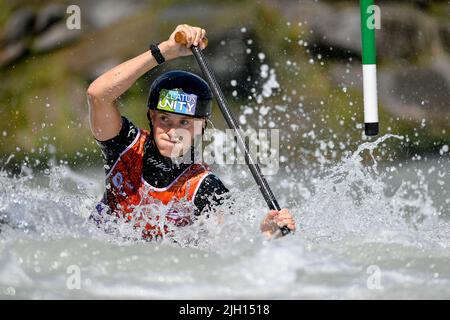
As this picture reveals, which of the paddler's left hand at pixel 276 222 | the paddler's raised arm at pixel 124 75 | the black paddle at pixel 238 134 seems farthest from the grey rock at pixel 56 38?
the paddler's left hand at pixel 276 222

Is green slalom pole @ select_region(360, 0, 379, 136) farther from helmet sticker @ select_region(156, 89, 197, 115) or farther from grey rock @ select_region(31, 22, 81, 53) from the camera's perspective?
grey rock @ select_region(31, 22, 81, 53)

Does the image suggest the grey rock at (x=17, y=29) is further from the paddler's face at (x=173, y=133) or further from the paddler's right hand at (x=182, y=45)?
the paddler's right hand at (x=182, y=45)

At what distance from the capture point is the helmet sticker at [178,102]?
11.6ft

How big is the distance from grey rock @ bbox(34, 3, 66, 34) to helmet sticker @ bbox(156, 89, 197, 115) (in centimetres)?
457

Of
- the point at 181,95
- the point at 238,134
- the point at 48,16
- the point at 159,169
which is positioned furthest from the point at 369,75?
the point at 48,16

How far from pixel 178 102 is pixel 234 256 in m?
0.72

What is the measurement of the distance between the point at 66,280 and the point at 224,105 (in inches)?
39.2

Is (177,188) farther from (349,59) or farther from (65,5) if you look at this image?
(65,5)

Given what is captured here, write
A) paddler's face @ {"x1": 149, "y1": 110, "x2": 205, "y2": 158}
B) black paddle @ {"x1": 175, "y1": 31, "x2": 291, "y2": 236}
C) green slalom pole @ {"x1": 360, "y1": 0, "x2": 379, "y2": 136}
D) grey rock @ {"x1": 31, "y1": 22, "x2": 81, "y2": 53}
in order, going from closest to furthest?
black paddle @ {"x1": 175, "y1": 31, "x2": 291, "y2": 236} < paddler's face @ {"x1": 149, "y1": 110, "x2": 205, "y2": 158} < green slalom pole @ {"x1": 360, "y1": 0, "x2": 379, "y2": 136} < grey rock @ {"x1": 31, "y1": 22, "x2": 81, "y2": 53}

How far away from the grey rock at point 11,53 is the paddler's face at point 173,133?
452cm

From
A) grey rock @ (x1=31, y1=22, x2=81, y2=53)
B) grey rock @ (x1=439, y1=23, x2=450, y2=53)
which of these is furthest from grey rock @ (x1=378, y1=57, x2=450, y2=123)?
grey rock @ (x1=31, y1=22, x2=81, y2=53)

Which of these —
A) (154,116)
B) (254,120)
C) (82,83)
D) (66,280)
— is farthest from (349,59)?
(66,280)

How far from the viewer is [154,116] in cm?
365

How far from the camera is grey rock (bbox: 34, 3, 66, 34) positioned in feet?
25.5
